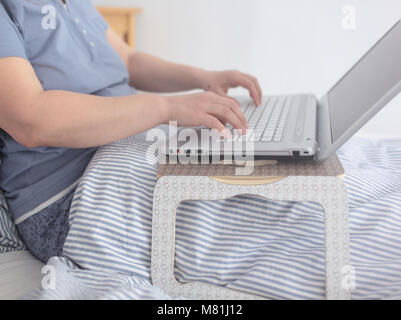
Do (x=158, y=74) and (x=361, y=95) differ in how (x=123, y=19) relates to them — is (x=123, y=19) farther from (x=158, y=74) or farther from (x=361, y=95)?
(x=361, y=95)

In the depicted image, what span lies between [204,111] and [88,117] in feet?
0.54

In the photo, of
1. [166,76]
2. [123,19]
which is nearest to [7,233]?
[166,76]


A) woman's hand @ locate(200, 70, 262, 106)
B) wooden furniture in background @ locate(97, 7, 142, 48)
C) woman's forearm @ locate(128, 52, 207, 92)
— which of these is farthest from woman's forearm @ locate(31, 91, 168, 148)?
wooden furniture in background @ locate(97, 7, 142, 48)

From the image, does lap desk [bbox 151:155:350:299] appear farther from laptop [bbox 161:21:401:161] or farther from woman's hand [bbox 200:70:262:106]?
woman's hand [bbox 200:70:262:106]

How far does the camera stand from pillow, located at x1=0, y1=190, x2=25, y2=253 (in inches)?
29.1

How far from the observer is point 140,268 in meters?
0.58

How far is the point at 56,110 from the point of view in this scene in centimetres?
63

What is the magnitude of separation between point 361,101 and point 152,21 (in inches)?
80.7

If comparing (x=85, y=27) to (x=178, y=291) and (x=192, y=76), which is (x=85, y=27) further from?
(x=178, y=291)

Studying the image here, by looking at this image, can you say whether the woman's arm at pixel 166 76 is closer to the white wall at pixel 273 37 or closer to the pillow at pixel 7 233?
the pillow at pixel 7 233

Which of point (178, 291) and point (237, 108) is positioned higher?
point (237, 108)
